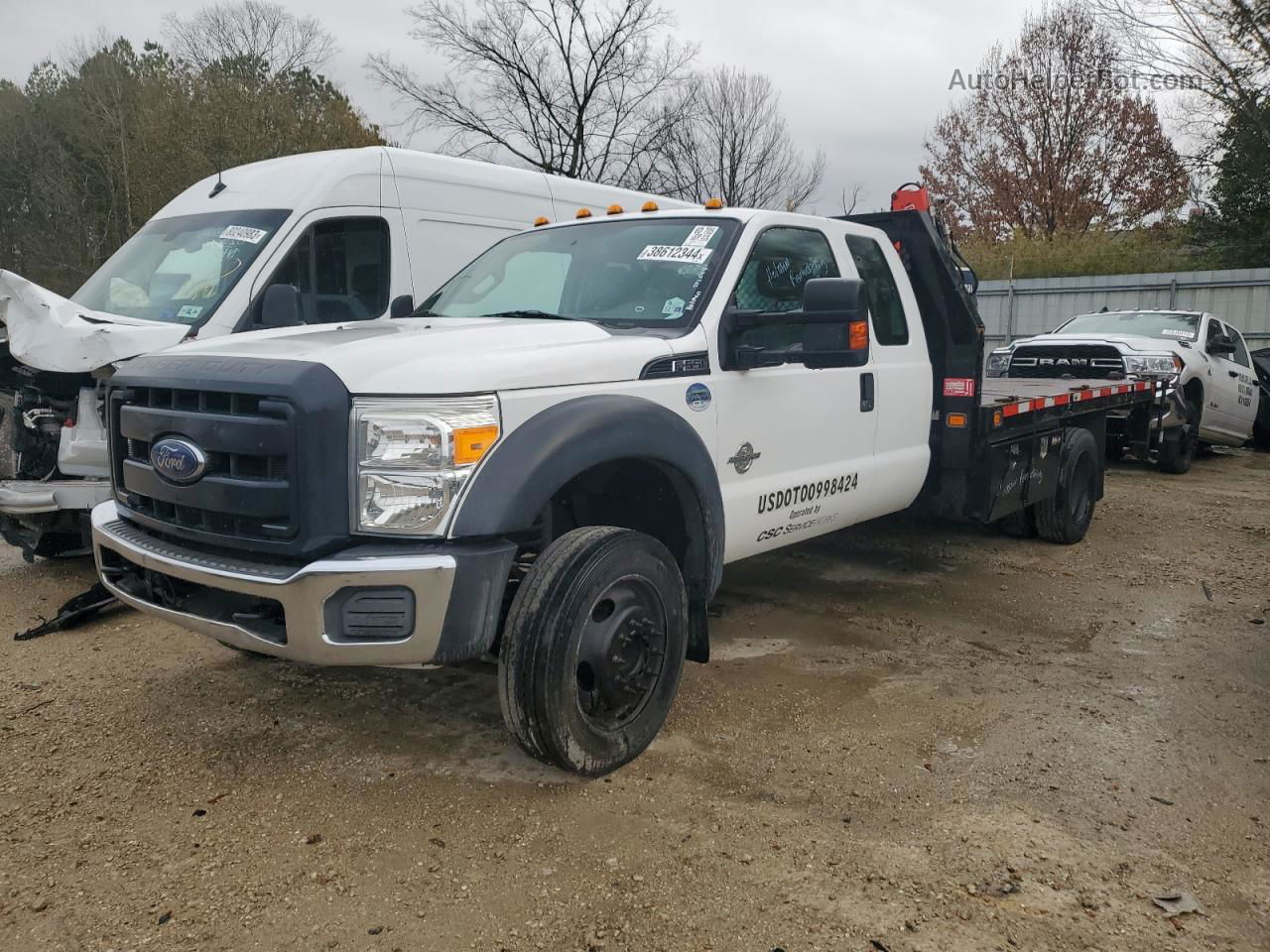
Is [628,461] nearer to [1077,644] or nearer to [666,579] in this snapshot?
[666,579]

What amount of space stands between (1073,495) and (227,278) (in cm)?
574

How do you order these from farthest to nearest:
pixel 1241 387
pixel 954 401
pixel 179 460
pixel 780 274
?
pixel 1241 387, pixel 954 401, pixel 780 274, pixel 179 460

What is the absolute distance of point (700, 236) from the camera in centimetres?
404

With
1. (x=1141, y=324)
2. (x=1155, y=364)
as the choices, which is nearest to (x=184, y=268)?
(x=1155, y=364)

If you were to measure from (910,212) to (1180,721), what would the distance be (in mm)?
2766

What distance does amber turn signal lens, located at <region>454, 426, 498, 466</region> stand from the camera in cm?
278

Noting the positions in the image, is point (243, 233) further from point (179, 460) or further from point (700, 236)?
point (179, 460)

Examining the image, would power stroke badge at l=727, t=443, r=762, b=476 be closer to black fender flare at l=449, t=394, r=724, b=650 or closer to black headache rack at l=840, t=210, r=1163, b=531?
black fender flare at l=449, t=394, r=724, b=650

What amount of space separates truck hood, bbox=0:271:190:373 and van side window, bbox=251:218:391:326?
92 cm

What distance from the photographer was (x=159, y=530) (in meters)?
3.16

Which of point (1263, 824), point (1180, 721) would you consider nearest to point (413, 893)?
→ point (1263, 824)

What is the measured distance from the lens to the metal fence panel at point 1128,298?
15.9 metres

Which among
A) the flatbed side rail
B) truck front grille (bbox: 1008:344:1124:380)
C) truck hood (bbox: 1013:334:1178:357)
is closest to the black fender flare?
the flatbed side rail

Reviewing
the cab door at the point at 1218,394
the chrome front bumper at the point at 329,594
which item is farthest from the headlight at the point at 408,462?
the cab door at the point at 1218,394
